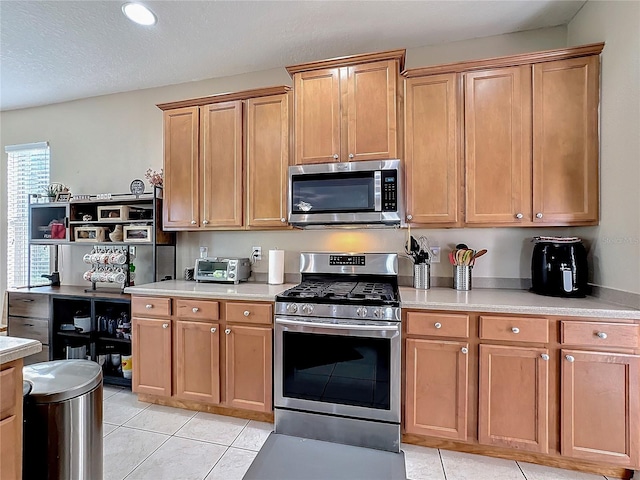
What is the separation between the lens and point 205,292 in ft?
7.66

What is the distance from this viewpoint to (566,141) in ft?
6.81

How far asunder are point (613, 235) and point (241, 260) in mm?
2667

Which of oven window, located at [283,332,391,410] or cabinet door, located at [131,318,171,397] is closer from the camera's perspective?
oven window, located at [283,332,391,410]

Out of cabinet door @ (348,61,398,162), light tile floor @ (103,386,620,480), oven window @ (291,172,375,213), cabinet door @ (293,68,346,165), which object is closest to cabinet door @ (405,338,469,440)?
light tile floor @ (103,386,620,480)

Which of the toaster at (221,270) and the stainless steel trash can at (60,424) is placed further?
the toaster at (221,270)

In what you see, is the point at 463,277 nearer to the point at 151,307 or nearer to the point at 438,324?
the point at 438,324

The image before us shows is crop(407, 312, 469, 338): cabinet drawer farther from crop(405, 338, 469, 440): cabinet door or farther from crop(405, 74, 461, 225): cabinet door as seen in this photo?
crop(405, 74, 461, 225): cabinet door

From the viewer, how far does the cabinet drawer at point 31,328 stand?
3.01 metres

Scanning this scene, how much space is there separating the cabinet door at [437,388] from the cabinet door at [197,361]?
4.48 ft

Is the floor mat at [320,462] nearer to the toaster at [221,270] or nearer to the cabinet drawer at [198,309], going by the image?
the cabinet drawer at [198,309]

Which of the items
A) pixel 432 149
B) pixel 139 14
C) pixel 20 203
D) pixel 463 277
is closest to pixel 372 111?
pixel 432 149

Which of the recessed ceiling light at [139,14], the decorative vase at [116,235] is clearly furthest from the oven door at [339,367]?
the recessed ceiling light at [139,14]

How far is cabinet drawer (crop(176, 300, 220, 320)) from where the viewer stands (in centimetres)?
230

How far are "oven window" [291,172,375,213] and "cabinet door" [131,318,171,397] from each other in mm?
1406
